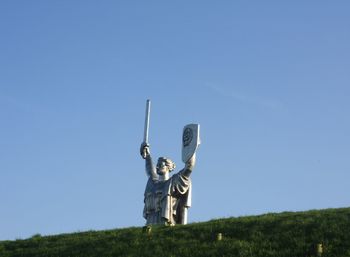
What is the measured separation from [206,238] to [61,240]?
4.74m

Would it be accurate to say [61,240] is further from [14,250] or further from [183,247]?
[183,247]

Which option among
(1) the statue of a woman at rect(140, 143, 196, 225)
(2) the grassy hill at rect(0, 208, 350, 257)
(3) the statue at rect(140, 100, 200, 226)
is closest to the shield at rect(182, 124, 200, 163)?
(3) the statue at rect(140, 100, 200, 226)

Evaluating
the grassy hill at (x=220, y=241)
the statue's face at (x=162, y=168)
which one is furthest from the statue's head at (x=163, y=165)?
the grassy hill at (x=220, y=241)

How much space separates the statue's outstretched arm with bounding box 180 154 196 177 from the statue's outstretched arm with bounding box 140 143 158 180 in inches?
70.8

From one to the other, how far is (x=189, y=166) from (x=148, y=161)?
8.15ft

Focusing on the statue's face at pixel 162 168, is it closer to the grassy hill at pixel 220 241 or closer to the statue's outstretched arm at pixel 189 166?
the statue's outstretched arm at pixel 189 166

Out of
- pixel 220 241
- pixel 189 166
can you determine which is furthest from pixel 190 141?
pixel 220 241

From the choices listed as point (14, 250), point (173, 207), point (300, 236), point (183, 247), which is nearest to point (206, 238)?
point (183, 247)

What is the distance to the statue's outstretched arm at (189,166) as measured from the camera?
85.6 ft

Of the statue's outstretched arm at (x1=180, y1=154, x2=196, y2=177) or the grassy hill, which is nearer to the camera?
the grassy hill

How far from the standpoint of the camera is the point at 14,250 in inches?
826

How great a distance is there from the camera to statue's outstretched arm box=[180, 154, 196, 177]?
85.6ft

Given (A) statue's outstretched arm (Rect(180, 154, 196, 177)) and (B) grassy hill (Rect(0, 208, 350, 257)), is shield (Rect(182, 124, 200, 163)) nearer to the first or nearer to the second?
(A) statue's outstretched arm (Rect(180, 154, 196, 177))

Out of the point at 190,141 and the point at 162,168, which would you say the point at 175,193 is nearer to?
the point at 162,168
